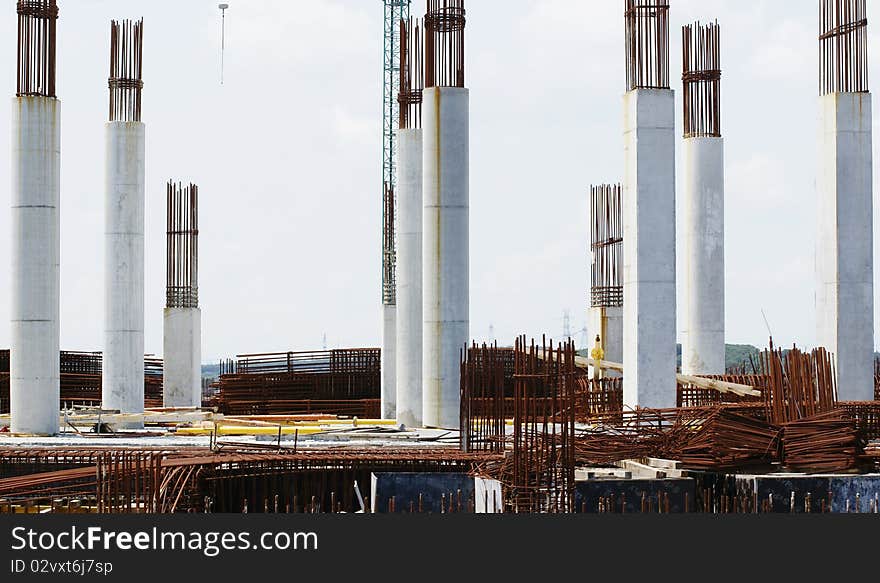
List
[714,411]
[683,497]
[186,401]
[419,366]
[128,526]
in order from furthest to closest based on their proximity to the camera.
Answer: [186,401]
[419,366]
[714,411]
[683,497]
[128,526]

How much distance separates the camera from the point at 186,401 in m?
39.1

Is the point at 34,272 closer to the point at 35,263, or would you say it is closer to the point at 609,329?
the point at 35,263

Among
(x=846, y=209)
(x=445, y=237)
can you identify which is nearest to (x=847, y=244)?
(x=846, y=209)

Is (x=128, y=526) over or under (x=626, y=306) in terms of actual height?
under

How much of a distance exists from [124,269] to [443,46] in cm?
896

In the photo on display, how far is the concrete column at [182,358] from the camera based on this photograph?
39.0 m

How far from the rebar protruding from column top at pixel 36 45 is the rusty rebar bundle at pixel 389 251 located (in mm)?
A: 13797

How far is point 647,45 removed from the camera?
22.8 metres

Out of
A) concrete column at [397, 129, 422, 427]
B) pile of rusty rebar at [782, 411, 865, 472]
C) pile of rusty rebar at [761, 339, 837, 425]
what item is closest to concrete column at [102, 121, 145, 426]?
concrete column at [397, 129, 422, 427]

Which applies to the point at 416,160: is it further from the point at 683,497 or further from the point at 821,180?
the point at 683,497

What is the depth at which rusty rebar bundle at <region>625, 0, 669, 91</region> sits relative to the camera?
74.3ft

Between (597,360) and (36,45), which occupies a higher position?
(36,45)

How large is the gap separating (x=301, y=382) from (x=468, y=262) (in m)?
13.6

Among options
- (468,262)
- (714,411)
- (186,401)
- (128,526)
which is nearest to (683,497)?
(714,411)
